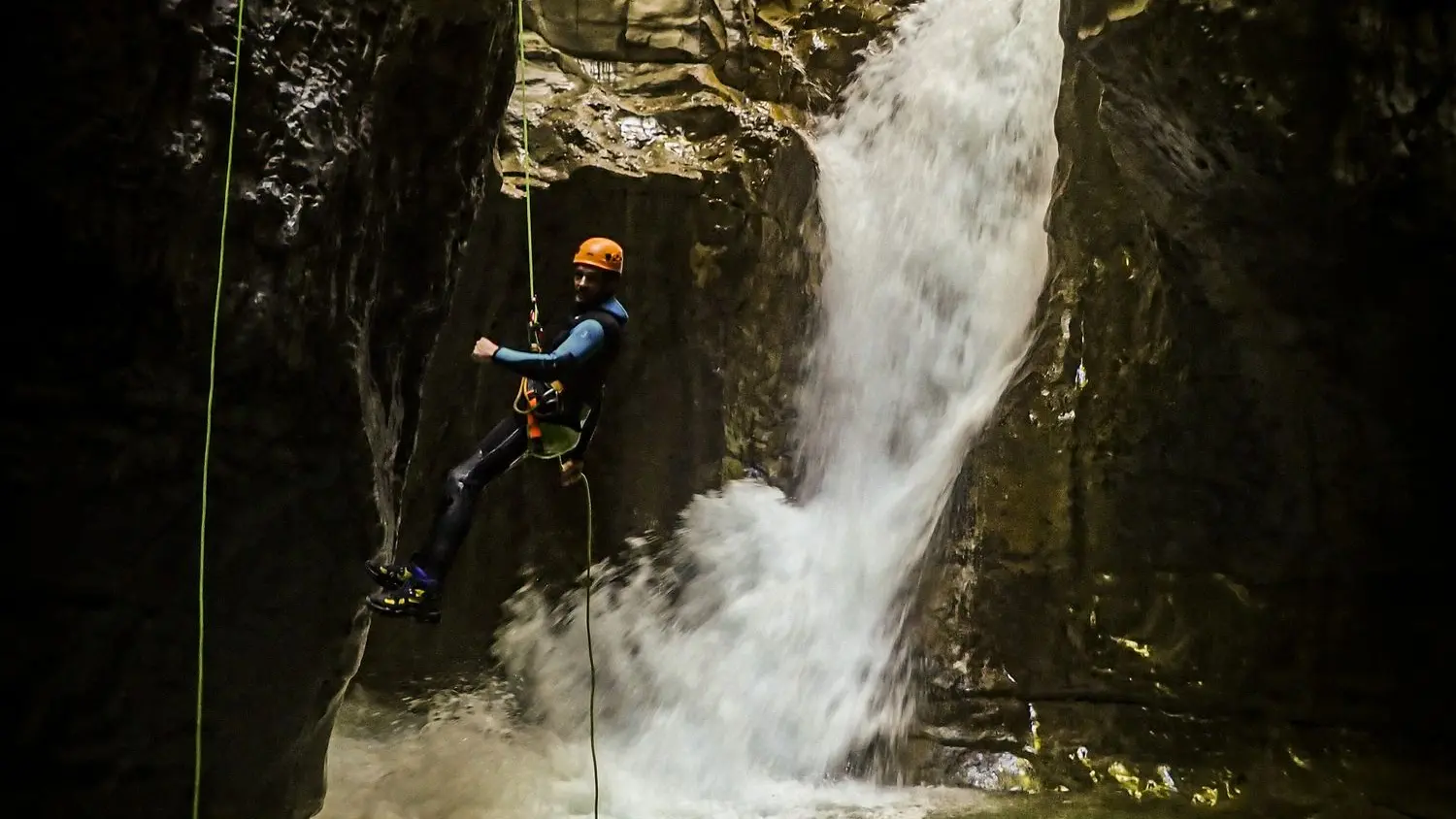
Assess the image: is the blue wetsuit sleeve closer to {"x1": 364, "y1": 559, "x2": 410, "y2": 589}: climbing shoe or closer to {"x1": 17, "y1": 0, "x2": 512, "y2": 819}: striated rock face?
{"x1": 17, "y1": 0, "x2": 512, "y2": 819}: striated rock face

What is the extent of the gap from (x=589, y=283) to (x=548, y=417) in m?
0.56

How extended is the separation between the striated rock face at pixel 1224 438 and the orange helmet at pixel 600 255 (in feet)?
8.80

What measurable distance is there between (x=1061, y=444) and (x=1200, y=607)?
49.3 inches

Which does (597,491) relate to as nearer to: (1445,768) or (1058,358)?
(1058,358)

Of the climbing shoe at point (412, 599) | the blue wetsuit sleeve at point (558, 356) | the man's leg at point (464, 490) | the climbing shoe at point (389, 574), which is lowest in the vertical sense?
the climbing shoe at point (412, 599)

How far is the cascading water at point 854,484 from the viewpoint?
6578 mm

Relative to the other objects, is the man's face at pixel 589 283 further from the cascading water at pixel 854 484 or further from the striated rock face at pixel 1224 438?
the cascading water at pixel 854 484

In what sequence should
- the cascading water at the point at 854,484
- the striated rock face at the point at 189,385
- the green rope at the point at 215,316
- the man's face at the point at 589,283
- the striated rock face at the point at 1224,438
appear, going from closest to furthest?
the striated rock face at the point at 189,385, the green rope at the point at 215,316, the man's face at the point at 589,283, the striated rock face at the point at 1224,438, the cascading water at the point at 854,484

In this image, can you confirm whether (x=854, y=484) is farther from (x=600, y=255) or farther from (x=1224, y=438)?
(x=600, y=255)

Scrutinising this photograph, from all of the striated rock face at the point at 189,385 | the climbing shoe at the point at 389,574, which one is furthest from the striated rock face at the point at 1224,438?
the climbing shoe at the point at 389,574

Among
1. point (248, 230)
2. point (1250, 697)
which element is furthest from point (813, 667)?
point (248, 230)

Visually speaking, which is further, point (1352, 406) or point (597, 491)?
point (597, 491)

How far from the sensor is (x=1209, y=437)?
5.59 m

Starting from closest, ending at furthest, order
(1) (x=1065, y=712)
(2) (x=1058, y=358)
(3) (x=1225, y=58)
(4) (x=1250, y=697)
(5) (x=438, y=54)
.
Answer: (5) (x=438, y=54), (3) (x=1225, y=58), (4) (x=1250, y=697), (1) (x=1065, y=712), (2) (x=1058, y=358)
